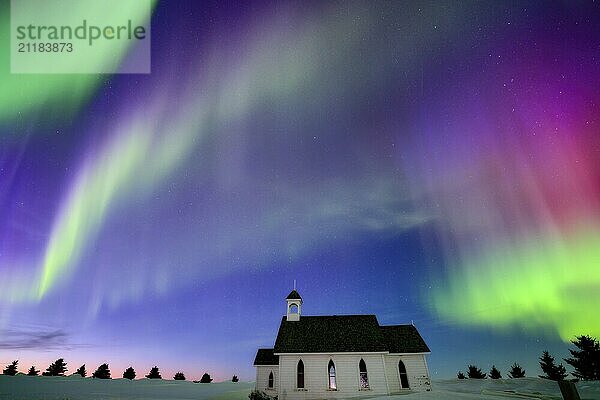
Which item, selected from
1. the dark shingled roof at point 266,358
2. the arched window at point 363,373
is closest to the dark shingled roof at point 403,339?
the arched window at point 363,373

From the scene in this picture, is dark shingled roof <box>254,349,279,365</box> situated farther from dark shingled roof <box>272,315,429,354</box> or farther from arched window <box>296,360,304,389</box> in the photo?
arched window <box>296,360,304,389</box>

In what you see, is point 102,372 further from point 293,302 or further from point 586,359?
point 586,359

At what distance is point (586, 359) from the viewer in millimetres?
61844

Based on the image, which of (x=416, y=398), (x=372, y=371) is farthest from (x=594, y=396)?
(x=372, y=371)

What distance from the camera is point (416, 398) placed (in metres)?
26.0

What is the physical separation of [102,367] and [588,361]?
9135 cm

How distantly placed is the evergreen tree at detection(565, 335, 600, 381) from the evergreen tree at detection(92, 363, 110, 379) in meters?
87.9

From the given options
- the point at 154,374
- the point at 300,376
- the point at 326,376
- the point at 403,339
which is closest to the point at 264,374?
the point at 300,376

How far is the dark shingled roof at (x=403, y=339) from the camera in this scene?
39.2m

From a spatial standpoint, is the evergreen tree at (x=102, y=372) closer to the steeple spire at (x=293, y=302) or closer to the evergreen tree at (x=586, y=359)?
the steeple spire at (x=293, y=302)

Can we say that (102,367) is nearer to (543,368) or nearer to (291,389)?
(291,389)

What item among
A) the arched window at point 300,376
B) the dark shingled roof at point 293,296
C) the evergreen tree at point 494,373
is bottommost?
the evergreen tree at point 494,373

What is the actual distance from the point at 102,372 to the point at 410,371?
62.3 meters

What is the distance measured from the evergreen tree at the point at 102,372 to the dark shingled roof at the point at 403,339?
58.9 metres
